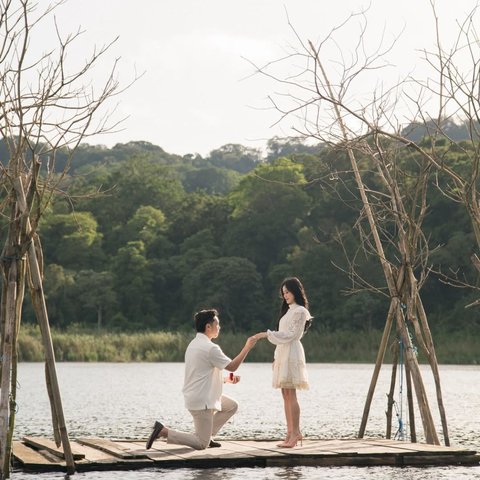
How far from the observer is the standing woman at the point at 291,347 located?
519 inches

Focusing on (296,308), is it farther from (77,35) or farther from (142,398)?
(142,398)

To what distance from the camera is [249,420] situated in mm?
24625

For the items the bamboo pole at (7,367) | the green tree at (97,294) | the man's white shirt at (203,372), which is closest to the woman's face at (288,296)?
the man's white shirt at (203,372)

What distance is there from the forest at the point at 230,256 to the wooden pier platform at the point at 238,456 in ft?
165

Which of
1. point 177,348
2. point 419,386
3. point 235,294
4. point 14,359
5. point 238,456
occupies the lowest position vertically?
point 238,456

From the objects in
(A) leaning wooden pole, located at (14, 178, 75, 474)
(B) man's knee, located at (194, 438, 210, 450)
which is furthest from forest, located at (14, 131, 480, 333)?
(A) leaning wooden pole, located at (14, 178, 75, 474)

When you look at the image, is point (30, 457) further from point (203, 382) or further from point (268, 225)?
point (268, 225)

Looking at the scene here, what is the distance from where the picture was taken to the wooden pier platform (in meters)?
12.4

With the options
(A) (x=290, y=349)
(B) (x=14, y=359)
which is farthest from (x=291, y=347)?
(B) (x=14, y=359)

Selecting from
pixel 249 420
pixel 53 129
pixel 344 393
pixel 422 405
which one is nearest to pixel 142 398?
pixel 344 393

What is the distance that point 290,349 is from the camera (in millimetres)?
13359

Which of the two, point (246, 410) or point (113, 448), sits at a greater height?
point (113, 448)

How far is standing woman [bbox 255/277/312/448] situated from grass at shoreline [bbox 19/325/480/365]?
37803 mm

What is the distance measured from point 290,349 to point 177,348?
41.0 m
